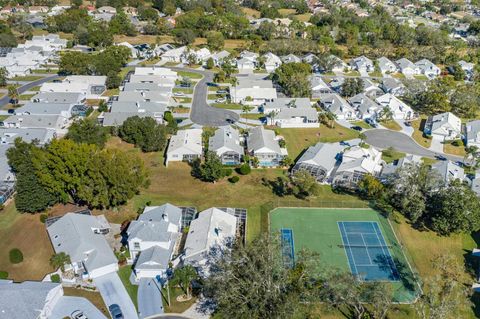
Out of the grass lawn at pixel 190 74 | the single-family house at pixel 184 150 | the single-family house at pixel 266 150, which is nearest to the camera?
the single-family house at pixel 184 150

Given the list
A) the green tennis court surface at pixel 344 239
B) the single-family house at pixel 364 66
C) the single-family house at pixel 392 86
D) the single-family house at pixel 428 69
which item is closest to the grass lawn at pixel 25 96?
the green tennis court surface at pixel 344 239

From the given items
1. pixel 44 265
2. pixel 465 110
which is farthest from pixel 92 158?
pixel 465 110

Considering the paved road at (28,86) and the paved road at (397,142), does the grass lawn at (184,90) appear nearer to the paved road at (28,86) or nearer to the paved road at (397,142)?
the paved road at (28,86)

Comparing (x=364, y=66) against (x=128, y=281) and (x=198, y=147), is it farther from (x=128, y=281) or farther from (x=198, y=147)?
(x=128, y=281)

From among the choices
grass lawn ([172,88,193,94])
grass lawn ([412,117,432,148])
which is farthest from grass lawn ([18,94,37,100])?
grass lawn ([412,117,432,148])

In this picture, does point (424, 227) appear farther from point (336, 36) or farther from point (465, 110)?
point (336, 36)

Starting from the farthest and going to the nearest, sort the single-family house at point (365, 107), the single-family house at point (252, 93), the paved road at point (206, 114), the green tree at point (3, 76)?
the green tree at point (3, 76), the single-family house at point (252, 93), the single-family house at point (365, 107), the paved road at point (206, 114)

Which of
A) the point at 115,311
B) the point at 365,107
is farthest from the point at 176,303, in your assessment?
the point at 365,107
